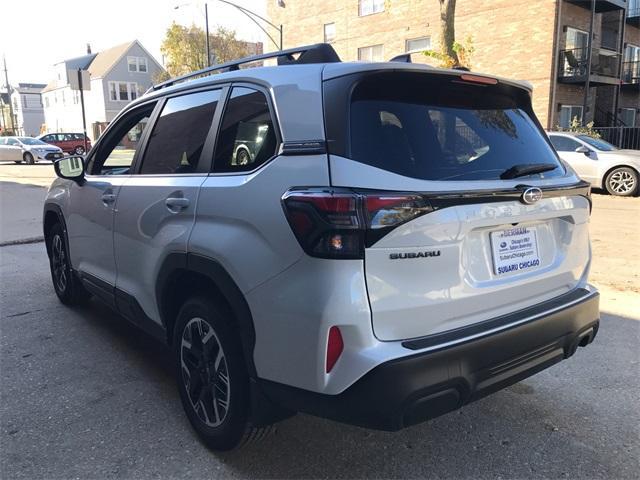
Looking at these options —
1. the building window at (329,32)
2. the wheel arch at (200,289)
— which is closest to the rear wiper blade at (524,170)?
the wheel arch at (200,289)

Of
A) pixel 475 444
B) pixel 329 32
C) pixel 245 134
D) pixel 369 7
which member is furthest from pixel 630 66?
pixel 245 134

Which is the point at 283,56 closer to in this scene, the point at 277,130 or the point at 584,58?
the point at 277,130

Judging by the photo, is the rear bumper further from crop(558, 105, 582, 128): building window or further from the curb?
crop(558, 105, 582, 128): building window

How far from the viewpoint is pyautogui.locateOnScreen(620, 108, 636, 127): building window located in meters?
27.0

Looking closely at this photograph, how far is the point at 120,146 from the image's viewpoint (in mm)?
4230

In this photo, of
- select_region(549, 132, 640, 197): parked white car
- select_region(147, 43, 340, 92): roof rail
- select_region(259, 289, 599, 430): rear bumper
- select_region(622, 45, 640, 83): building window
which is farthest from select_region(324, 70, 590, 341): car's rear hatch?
select_region(622, 45, 640, 83): building window

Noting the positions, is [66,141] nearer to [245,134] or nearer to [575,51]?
[575,51]

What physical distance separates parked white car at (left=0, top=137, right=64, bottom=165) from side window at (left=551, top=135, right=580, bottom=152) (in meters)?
25.9

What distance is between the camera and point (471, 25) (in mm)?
23719

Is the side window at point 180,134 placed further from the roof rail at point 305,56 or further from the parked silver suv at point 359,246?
the roof rail at point 305,56

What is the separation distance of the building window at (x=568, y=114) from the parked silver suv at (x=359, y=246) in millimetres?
22636

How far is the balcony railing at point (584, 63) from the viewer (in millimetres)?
22266

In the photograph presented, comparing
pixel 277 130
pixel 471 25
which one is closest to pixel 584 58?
pixel 471 25

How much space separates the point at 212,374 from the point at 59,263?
10.3ft
